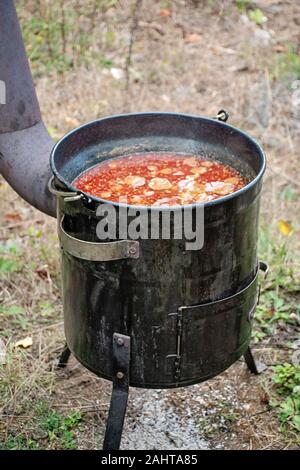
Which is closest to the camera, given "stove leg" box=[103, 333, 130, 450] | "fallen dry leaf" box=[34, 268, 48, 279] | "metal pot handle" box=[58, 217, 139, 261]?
"metal pot handle" box=[58, 217, 139, 261]

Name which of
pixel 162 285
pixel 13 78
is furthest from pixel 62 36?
pixel 162 285

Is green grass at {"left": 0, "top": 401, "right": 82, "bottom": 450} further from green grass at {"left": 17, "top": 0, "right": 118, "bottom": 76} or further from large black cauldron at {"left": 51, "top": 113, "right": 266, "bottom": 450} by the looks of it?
green grass at {"left": 17, "top": 0, "right": 118, "bottom": 76}

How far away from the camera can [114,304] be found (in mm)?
2463

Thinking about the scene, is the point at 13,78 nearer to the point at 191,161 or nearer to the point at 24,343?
the point at 191,161

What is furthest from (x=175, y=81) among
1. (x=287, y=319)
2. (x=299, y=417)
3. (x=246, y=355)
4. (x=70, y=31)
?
(x=299, y=417)

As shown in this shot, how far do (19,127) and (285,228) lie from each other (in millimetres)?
1953

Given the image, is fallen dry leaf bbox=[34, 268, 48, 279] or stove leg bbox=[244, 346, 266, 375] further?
fallen dry leaf bbox=[34, 268, 48, 279]

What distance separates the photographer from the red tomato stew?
261cm

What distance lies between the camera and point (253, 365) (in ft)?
10.9

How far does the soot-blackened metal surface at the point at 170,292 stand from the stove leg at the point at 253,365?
48 centimetres

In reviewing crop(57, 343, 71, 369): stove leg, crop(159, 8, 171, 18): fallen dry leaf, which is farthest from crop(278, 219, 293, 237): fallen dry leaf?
crop(159, 8, 171, 18): fallen dry leaf

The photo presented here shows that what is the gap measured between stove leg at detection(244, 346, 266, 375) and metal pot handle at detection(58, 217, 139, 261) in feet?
3.87

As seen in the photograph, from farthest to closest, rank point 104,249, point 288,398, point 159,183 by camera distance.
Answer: point 288,398
point 159,183
point 104,249
